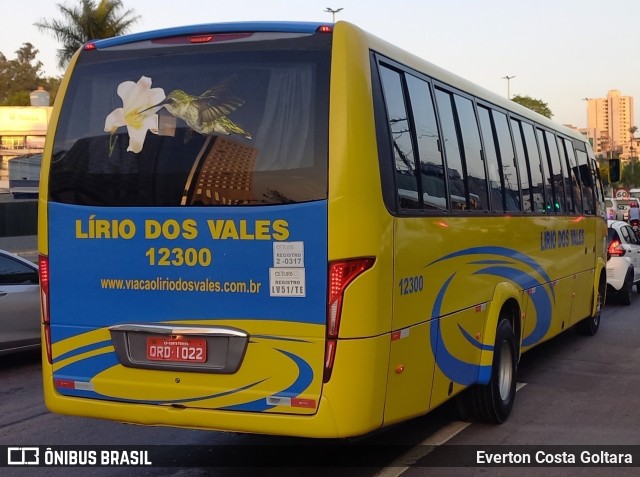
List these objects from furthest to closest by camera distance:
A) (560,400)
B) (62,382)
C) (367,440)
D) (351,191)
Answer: (560,400), (367,440), (62,382), (351,191)

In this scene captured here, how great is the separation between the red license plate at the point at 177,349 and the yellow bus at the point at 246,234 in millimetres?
10

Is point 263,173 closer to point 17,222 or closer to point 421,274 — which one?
point 421,274

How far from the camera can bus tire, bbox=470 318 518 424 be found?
742 cm

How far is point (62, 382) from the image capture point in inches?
230

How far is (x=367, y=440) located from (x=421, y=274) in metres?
1.77

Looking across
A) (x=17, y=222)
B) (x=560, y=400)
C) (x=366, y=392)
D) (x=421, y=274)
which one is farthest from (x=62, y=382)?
(x=17, y=222)

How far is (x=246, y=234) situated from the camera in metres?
5.33

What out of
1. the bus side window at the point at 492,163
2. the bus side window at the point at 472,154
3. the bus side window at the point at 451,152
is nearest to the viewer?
the bus side window at the point at 451,152

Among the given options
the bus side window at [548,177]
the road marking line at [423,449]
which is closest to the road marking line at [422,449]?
the road marking line at [423,449]

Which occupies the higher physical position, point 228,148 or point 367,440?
point 228,148

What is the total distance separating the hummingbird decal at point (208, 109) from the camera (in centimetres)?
555

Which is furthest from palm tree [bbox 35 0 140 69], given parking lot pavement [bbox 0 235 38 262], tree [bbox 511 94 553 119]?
tree [bbox 511 94 553 119]

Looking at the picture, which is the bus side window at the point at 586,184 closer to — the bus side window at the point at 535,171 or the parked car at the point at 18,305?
the bus side window at the point at 535,171

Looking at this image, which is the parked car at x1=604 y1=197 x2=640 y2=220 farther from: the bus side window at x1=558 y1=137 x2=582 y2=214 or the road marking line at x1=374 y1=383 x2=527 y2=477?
the road marking line at x1=374 y1=383 x2=527 y2=477
